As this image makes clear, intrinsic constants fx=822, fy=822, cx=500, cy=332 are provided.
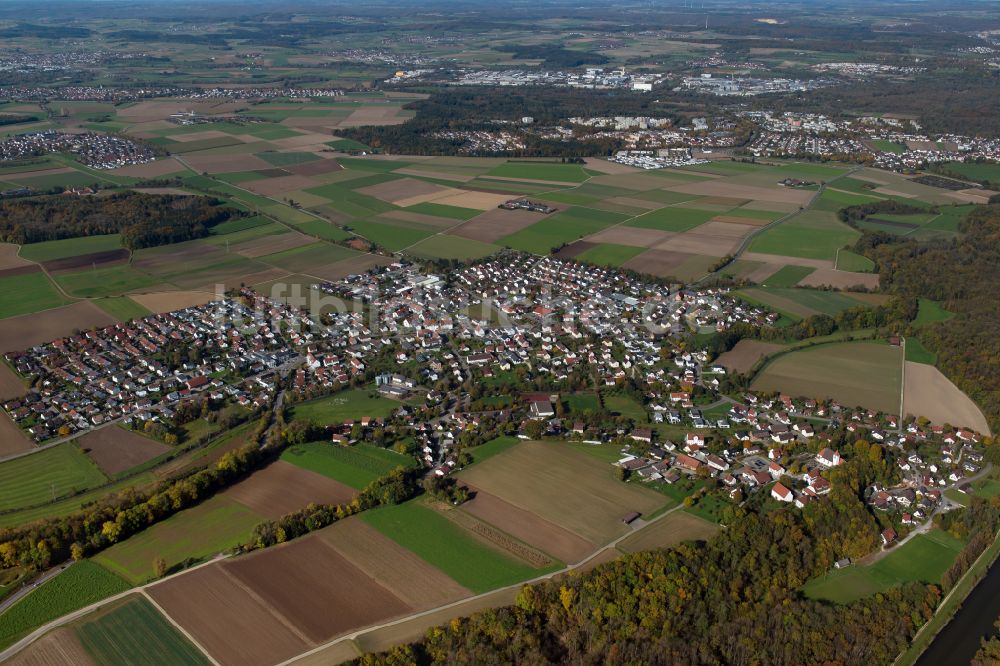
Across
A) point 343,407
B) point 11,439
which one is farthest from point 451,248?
point 11,439

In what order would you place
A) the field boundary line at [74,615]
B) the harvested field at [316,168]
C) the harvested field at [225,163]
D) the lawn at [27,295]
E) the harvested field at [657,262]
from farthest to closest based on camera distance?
the harvested field at [225,163], the harvested field at [316,168], the harvested field at [657,262], the lawn at [27,295], the field boundary line at [74,615]

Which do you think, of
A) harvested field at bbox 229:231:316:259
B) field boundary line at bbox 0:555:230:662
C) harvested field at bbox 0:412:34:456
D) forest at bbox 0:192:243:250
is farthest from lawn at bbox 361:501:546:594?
forest at bbox 0:192:243:250

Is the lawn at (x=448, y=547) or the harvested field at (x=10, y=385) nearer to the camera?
the lawn at (x=448, y=547)

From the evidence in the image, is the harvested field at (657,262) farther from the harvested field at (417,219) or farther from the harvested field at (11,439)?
the harvested field at (11,439)

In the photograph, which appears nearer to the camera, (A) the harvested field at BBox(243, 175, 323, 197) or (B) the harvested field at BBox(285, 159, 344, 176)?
(A) the harvested field at BBox(243, 175, 323, 197)

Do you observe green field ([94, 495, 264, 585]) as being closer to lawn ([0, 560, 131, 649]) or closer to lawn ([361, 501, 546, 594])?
lawn ([0, 560, 131, 649])

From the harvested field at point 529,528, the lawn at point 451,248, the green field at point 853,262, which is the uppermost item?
the green field at point 853,262

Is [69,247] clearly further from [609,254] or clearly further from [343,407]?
[609,254]

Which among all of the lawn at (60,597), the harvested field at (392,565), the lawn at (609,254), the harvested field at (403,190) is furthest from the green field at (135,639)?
the harvested field at (403,190)
